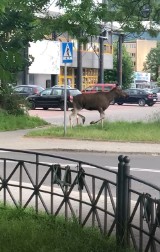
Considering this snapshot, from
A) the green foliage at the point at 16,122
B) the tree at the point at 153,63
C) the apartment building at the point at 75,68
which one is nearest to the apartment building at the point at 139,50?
the tree at the point at 153,63

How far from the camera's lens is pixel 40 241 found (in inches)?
221

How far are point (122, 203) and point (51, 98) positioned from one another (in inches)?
1340

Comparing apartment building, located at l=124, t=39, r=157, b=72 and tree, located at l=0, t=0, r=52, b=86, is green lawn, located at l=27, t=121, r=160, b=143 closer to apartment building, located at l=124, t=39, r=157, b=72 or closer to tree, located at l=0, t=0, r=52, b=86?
tree, located at l=0, t=0, r=52, b=86

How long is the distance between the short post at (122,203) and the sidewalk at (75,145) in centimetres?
1065

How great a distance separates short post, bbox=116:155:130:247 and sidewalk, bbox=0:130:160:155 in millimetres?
10646

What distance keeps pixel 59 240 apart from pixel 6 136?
48.8ft

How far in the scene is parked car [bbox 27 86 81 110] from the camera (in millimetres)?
38719

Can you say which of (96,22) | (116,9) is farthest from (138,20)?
(96,22)

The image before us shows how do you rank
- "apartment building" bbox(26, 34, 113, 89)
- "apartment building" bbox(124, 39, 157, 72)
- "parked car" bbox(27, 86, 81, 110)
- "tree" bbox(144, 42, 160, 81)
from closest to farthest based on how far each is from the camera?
1. "parked car" bbox(27, 86, 81, 110)
2. "apartment building" bbox(26, 34, 113, 89)
3. "tree" bbox(144, 42, 160, 81)
4. "apartment building" bbox(124, 39, 157, 72)

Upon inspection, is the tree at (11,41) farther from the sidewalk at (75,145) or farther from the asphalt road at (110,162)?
the sidewalk at (75,145)

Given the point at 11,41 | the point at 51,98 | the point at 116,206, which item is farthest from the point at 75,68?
the point at 11,41

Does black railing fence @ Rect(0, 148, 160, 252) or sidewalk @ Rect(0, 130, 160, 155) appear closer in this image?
black railing fence @ Rect(0, 148, 160, 252)

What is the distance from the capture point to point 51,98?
39281mm

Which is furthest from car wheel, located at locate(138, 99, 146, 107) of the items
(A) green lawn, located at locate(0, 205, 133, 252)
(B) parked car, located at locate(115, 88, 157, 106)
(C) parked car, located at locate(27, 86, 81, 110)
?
(A) green lawn, located at locate(0, 205, 133, 252)
